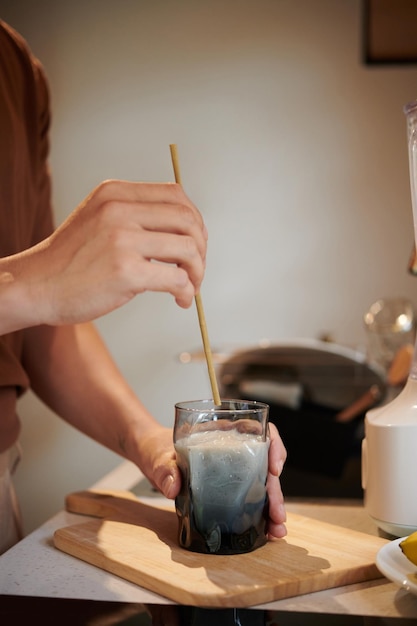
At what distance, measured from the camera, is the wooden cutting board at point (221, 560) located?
676 mm

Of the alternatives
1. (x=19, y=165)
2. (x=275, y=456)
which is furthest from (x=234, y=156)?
(x=275, y=456)

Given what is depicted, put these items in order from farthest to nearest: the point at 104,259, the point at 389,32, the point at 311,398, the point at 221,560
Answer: the point at 389,32, the point at 311,398, the point at 221,560, the point at 104,259

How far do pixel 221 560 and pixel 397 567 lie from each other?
0.55ft

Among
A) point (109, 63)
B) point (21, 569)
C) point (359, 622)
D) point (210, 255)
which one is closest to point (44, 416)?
point (210, 255)

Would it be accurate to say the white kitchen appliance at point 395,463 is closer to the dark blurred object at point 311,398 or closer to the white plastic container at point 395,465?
the white plastic container at point 395,465

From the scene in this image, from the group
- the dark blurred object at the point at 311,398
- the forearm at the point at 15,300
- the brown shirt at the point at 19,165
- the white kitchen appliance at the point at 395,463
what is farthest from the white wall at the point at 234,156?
the forearm at the point at 15,300

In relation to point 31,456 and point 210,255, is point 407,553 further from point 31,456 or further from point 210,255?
point 31,456

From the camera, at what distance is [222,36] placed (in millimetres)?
3342

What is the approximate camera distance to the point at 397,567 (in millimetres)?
680

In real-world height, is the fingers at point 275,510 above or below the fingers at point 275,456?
below

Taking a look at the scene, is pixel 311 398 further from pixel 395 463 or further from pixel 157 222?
pixel 157 222

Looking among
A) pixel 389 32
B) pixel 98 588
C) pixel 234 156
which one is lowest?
pixel 98 588

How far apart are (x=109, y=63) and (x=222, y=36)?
1.65 feet

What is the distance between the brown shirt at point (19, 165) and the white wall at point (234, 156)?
2.13m
